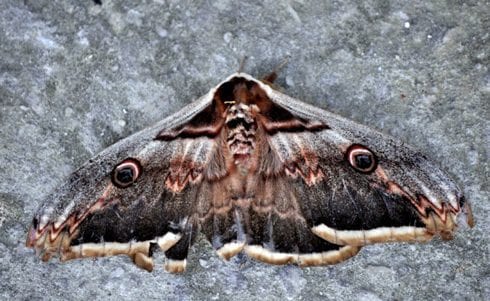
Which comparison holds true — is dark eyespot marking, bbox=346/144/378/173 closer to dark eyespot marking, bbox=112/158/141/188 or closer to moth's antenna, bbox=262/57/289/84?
moth's antenna, bbox=262/57/289/84

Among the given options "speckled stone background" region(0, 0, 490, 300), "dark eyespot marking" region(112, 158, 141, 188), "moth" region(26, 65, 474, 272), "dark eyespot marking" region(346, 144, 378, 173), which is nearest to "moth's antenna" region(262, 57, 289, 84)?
"speckled stone background" region(0, 0, 490, 300)

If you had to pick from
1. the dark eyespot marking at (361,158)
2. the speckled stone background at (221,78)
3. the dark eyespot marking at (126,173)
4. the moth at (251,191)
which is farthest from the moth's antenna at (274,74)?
the dark eyespot marking at (126,173)

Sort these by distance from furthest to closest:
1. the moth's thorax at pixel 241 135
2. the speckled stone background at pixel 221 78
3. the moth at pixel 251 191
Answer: the speckled stone background at pixel 221 78, the moth's thorax at pixel 241 135, the moth at pixel 251 191

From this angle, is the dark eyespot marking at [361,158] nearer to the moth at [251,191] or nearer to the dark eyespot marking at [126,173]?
the moth at [251,191]

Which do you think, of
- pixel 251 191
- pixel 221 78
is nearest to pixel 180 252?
pixel 251 191

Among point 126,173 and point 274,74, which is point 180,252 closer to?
point 126,173

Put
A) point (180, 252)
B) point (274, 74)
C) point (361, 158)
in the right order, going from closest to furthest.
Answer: point (361, 158), point (180, 252), point (274, 74)
